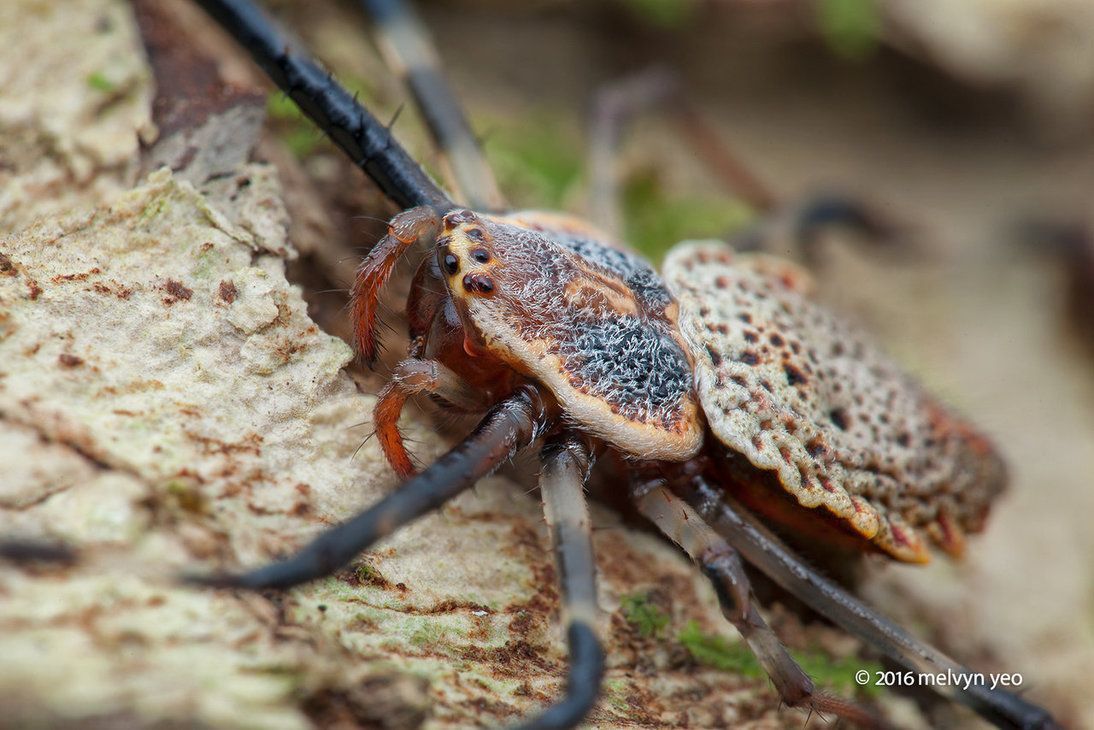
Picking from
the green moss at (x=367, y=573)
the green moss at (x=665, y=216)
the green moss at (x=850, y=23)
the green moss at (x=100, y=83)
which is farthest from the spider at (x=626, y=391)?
the green moss at (x=850, y=23)

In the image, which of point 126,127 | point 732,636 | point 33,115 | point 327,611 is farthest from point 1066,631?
point 33,115

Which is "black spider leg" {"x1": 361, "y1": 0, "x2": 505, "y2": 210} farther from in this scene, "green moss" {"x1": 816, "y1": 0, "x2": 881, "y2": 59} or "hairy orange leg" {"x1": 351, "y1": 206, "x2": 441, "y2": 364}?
"green moss" {"x1": 816, "y1": 0, "x2": 881, "y2": 59}

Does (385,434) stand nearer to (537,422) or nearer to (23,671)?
(537,422)

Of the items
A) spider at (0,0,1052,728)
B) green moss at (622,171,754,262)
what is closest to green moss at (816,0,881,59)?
green moss at (622,171,754,262)

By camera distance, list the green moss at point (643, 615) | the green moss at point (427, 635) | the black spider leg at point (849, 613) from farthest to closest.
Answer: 1. the black spider leg at point (849, 613)
2. the green moss at point (643, 615)
3. the green moss at point (427, 635)

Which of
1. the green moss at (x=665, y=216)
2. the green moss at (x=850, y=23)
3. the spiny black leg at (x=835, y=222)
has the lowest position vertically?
the green moss at (x=665, y=216)

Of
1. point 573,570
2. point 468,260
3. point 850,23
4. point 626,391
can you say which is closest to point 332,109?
point 468,260

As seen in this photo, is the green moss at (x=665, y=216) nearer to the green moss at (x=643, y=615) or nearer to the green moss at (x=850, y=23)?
the green moss at (x=850, y=23)

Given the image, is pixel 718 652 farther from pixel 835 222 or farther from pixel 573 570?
pixel 835 222
